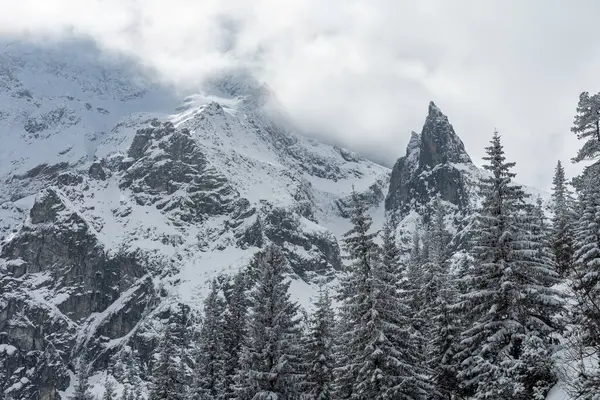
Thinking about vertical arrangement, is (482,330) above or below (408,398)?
above

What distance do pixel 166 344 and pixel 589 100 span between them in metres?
33.8

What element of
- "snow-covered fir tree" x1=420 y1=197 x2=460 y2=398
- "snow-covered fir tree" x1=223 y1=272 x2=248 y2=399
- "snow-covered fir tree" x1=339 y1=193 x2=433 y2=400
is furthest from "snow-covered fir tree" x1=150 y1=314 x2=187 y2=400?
"snow-covered fir tree" x1=420 y1=197 x2=460 y2=398

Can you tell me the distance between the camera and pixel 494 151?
26000mm

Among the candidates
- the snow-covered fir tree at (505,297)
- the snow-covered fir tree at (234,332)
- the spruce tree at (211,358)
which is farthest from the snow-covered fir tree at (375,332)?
the spruce tree at (211,358)

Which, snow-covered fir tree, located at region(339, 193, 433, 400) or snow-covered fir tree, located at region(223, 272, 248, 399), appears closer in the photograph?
snow-covered fir tree, located at region(339, 193, 433, 400)

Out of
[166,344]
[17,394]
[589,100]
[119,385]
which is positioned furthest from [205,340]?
[17,394]

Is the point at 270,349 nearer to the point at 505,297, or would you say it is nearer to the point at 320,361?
the point at 320,361

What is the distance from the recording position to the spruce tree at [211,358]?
38453 mm

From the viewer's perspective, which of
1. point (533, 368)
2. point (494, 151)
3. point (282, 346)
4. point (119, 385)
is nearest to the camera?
point (533, 368)

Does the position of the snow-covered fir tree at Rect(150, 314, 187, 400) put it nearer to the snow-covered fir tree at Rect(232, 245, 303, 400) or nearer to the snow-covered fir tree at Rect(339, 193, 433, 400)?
the snow-covered fir tree at Rect(232, 245, 303, 400)

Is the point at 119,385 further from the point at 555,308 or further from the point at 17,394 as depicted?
the point at 555,308

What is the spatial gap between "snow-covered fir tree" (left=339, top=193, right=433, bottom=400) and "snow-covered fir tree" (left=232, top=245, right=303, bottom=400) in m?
3.00

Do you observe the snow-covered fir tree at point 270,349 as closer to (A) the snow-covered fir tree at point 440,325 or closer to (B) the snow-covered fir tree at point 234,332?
(B) the snow-covered fir tree at point 234,332

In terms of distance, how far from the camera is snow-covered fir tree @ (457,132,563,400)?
21.4 m
